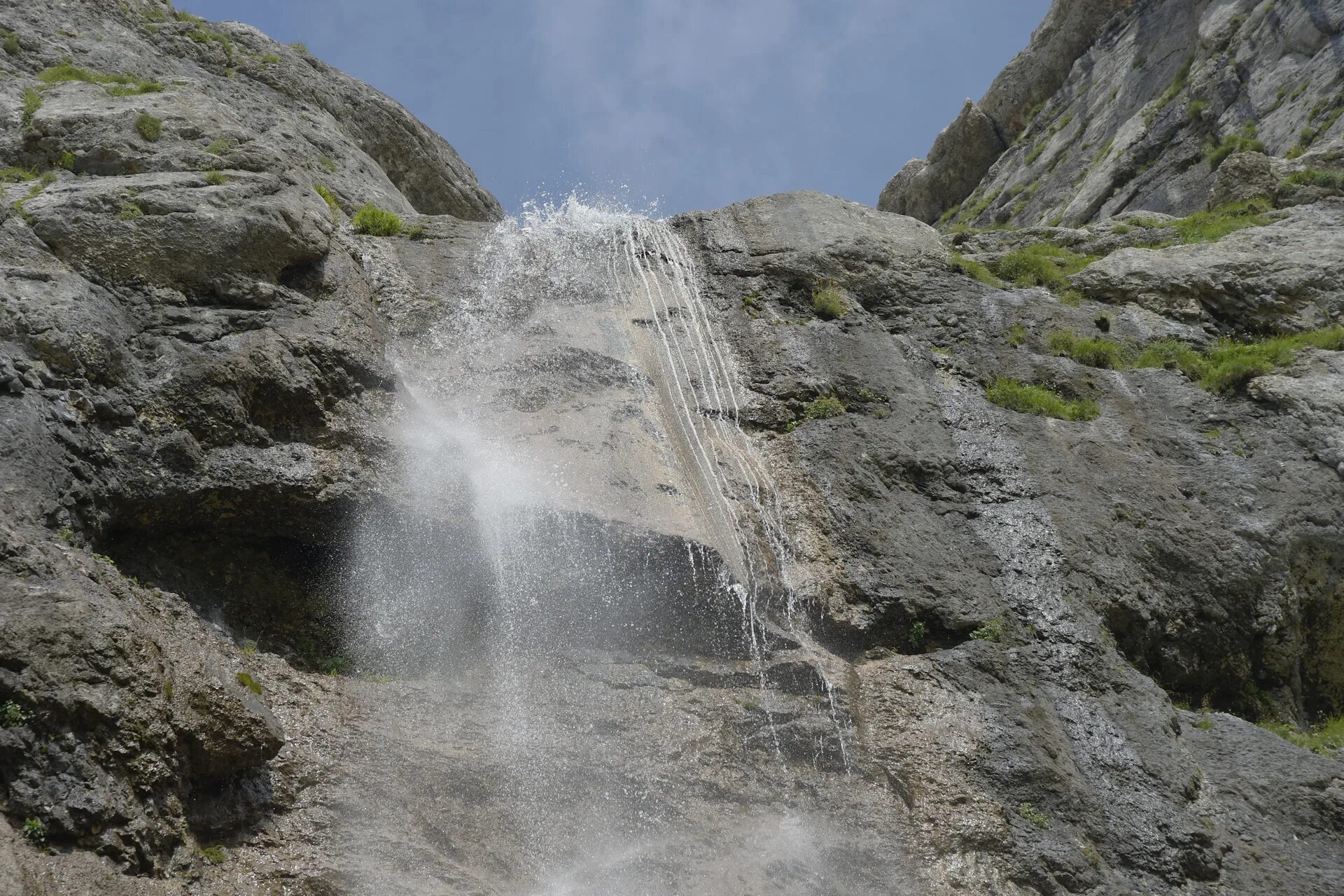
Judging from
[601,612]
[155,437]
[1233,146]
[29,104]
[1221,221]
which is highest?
[1233,146]

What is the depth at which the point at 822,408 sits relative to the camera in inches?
489

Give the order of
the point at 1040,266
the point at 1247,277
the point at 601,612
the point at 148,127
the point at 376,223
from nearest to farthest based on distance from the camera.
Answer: the point at 601,612, the point at 148,127, the point at 376,223, the point at 1247,277, the point at 1040,266

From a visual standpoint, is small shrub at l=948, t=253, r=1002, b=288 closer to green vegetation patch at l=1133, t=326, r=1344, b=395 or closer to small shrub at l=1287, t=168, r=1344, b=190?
green vegetation patch at l=1133, t=326, r=1344, b=395

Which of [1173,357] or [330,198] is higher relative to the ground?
[330,198]

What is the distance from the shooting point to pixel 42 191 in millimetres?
10188

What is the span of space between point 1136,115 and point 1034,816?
2136 cm

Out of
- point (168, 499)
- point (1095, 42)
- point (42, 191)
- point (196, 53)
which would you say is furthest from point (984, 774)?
point (1095, 42)

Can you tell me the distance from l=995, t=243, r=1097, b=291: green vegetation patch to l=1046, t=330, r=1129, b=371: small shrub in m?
1.79

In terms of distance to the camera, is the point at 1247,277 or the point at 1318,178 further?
the point at 1318,178

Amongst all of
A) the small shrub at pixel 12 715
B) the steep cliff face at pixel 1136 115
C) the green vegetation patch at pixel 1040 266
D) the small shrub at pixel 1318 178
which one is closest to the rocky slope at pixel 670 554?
the small shrub at pixel 12 715

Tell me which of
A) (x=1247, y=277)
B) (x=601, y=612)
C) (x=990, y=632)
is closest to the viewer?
(x=601, y=612)

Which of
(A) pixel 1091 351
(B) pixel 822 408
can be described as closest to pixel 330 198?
(B) pixel 822 408

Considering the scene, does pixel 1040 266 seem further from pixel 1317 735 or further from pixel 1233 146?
pixel 1317 735

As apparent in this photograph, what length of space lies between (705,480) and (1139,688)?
4.78 meters
